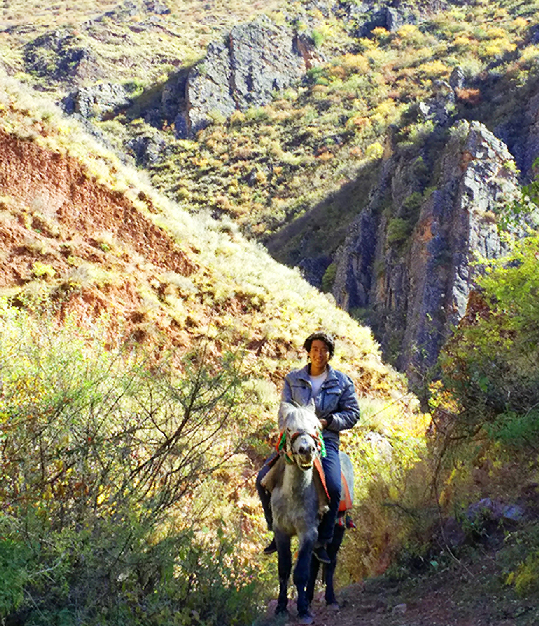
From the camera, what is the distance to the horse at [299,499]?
526cm

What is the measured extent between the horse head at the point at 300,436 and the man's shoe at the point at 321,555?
3.40ft

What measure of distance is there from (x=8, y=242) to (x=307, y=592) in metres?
10.9

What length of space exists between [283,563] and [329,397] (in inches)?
64.8

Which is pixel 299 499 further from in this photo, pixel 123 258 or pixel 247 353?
pixel 123 258

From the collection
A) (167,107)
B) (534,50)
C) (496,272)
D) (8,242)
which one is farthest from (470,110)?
(8,242)

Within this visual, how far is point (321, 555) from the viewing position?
19.2ft

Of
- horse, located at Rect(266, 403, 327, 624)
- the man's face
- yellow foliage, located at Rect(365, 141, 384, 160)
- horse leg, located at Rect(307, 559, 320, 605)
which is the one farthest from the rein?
yellow foliage, located at Rect(365, 141, 384, 160)

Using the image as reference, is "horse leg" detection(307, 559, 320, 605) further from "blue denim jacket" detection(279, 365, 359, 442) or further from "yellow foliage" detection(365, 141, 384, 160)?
"yellow foliage" detection(365, 141, 384, 160)

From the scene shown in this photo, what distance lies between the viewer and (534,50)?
45.6m

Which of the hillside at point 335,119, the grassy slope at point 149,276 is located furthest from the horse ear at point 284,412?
the hillside at point 335,119

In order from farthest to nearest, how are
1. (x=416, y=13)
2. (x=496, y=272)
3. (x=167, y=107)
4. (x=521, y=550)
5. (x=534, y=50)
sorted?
(x=416, y=13)
(x=167, y=107)
(x=534, y=50)
(x=496, y=272)
(x=521, y=550)

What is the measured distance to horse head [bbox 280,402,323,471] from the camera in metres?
5.20

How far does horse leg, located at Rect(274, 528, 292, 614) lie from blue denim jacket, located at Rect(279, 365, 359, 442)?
1039mm

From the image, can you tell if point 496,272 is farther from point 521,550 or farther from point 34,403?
point 34,403
